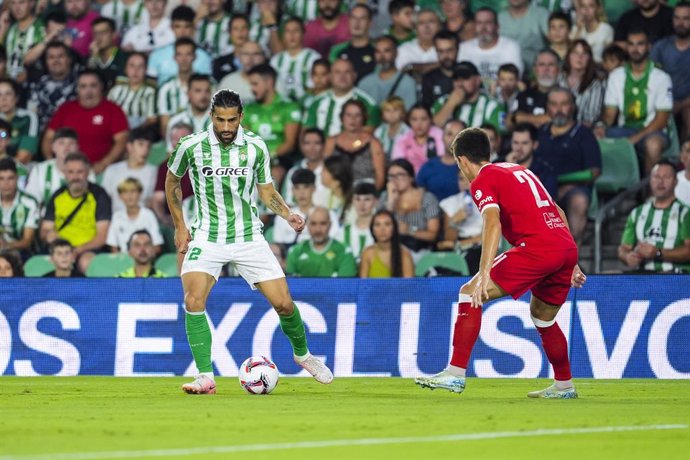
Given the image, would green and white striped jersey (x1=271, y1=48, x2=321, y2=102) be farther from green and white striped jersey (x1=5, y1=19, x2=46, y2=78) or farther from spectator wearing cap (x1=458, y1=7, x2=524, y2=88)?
green and white striped jersey (x1=5, y1=19, x2=46, y2=78)

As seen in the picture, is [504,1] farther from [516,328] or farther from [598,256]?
[516,328]

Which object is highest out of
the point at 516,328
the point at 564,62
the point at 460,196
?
the point at 564,62

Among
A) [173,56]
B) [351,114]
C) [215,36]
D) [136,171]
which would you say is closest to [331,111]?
[351,114]

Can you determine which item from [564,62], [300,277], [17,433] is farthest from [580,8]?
[17,433]

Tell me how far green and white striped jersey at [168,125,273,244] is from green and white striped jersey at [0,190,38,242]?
7.22m

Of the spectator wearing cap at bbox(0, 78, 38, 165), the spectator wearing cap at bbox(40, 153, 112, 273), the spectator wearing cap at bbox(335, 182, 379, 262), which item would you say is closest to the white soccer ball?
the spectator wearing cap at bbox(335, 182, 379, 262)

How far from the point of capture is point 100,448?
654 cm

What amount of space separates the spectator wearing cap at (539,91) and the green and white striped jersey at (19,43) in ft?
24.7

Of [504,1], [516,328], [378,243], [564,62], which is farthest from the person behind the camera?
[504,1]

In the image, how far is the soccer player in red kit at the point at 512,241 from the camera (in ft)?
32.3

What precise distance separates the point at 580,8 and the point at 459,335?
29.0 ft

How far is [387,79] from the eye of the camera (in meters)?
18.0

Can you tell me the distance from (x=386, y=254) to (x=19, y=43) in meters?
7.54

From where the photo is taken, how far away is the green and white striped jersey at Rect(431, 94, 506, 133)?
1714 cm
